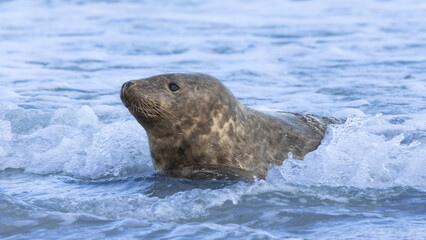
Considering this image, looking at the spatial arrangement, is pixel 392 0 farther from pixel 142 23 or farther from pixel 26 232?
pixel 26 232

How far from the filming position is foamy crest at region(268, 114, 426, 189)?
236 inches

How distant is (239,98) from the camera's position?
1051cm

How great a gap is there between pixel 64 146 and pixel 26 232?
8.74ft

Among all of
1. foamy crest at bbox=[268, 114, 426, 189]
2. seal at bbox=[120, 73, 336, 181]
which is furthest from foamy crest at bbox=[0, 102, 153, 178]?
foamy crest at bbox=[268, 114, 426, 189]

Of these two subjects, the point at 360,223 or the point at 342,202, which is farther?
the point at 342,202

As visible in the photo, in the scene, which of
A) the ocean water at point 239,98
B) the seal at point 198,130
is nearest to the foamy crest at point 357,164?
the ocean water at point 239,98

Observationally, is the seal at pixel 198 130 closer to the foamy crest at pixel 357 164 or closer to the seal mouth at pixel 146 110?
the seal mouth at pixel 146 110

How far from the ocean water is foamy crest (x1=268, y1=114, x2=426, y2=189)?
15 millimetres

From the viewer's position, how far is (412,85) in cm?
1093

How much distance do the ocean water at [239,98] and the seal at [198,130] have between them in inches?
6.8

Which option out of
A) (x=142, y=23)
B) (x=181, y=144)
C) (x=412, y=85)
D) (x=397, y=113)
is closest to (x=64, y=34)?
(x=142, y=23)

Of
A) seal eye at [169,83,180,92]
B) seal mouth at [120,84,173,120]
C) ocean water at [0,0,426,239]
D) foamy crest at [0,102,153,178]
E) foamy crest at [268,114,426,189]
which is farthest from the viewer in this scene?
foamy crest at [0,102,153,178]

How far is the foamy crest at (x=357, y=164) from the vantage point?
6000 millimetres

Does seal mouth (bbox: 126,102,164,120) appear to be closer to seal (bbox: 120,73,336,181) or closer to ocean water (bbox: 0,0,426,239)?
seal (bbox: 120,73,336,181)
